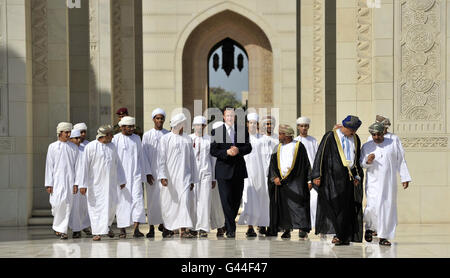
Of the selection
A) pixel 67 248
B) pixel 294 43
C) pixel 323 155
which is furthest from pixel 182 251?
pixel 294 43

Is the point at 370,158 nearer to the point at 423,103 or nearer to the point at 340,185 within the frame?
the point at 340,185

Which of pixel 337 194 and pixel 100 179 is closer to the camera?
pixel 337 194

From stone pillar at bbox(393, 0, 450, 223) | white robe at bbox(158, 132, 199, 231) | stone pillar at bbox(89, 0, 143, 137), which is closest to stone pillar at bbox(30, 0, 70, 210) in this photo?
white robe at bbox(158, 132, 199, 231)

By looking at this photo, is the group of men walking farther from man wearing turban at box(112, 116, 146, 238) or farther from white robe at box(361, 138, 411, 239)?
white robe at box(361, 138, 411, 239)

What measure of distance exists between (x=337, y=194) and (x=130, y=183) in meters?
2.84

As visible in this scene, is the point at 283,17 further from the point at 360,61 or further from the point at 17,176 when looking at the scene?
the point at 17,176

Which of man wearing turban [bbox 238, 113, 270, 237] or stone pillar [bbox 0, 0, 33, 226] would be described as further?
stone pillar [bbox 0, 0, 33, 226]

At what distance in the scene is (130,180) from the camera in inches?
416

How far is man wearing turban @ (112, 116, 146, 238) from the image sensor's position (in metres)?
10.4

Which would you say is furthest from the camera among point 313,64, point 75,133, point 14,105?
point 313,64

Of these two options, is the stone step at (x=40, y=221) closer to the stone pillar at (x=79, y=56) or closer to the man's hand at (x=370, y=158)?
the stone pillar at (x=79, y=56)

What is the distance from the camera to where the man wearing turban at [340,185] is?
368 inches

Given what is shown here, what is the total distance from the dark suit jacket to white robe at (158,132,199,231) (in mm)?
352

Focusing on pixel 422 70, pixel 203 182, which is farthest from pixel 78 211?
pixel 422 70
